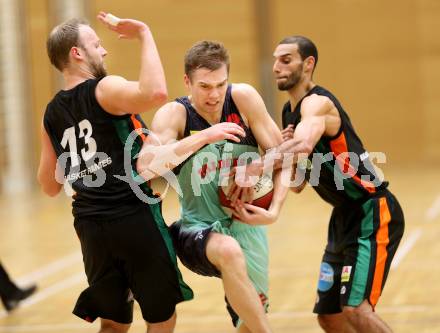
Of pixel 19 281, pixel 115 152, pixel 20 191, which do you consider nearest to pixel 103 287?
pixel 115 152

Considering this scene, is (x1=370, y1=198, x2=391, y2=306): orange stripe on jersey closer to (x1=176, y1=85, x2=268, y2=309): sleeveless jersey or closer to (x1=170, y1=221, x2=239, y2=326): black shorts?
(x1=176, y1=85, x2=268, y2=309): sleeveless jersey

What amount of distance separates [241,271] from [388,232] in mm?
1294

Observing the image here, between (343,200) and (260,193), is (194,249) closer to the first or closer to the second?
(260,193)

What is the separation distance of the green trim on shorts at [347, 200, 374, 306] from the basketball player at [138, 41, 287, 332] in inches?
22.7

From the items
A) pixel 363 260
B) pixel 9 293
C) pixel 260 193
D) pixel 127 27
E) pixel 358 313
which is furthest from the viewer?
pixel 9 293

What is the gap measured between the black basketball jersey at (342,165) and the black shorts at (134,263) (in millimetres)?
1160

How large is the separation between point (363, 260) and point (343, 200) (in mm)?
436

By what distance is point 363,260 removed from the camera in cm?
518

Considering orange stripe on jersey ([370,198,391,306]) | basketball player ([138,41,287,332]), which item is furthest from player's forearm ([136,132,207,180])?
orange stripe on jersey ([370,198,391,306])

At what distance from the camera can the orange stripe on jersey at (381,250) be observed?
16.9ft

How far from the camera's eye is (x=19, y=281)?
29.4 ft

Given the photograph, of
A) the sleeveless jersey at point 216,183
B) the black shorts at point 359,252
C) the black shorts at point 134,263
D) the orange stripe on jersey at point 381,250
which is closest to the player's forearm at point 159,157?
the black shorts at point 134,263

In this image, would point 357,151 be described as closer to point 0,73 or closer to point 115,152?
point 115,152

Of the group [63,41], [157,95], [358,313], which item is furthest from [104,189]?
[358,313]
